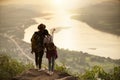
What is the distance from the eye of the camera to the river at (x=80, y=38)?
299 inches

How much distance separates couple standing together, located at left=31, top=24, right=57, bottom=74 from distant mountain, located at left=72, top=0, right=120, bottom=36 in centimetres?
165

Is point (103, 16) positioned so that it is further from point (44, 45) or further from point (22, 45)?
point (44, 45)

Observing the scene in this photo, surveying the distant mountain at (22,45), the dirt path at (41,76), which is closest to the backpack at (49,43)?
the dirt path at (41,76)

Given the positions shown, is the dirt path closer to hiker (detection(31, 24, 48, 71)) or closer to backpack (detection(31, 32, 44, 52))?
hiker (detection(31, 24, 48, 71))

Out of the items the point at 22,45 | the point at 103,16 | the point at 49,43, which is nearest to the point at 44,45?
the point at 49,43

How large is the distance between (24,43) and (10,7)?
30.1 inches

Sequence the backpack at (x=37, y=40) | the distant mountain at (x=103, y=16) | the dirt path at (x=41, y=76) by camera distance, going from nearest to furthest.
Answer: the dirt path at (x=41, y=76) < the backpack at (x=37, y=40) < the distant mountain at (x=103, y=16)

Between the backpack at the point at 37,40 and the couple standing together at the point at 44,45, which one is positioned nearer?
the couple standing together at the point at 44,45

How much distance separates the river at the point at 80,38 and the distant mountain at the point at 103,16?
0.33ft

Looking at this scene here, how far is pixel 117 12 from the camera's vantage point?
25.5 feet

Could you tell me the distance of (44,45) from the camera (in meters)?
6.16

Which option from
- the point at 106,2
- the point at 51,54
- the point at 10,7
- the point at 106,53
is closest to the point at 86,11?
the point at 106,2

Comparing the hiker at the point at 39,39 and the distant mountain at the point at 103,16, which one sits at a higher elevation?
the distant mountain at the point at 103,16

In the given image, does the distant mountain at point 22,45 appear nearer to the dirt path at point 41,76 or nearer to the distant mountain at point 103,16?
the distant mountain at point 103,16
